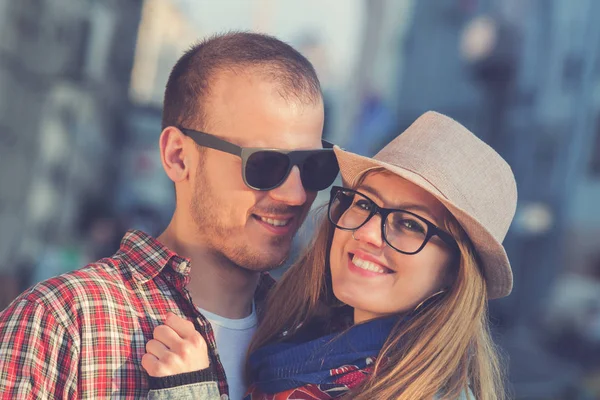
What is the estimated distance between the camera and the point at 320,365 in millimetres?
2471

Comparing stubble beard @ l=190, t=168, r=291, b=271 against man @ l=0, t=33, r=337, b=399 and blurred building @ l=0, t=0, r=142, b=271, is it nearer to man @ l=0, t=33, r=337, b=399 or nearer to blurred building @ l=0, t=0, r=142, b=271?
man @ l=0, t=33, r=337, b=399

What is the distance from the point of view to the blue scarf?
2.45 m

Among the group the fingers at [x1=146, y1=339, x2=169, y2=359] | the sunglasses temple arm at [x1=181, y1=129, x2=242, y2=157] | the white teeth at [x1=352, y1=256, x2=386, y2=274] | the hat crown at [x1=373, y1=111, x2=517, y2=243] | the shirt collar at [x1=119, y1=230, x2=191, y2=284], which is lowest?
the fingers at [x1=146, y1=339, x2=169, y2=359]

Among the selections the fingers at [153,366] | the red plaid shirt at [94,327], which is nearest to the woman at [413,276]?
the red plaid shirt at [94,327]

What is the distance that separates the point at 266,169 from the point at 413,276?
0.60 meters

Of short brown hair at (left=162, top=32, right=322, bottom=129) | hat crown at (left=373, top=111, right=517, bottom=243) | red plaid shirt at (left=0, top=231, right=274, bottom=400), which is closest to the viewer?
red plaid shirt at (left=0, top=231, right=274, bottom=400)

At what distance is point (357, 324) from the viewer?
254cm

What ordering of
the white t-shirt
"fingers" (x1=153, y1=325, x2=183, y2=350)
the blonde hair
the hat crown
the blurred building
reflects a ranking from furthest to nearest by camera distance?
the blurred building → the white t-shirt → the hat crown → the blonde hair → "fingers" (x1=153, y1=325, x2=183, y2=350)

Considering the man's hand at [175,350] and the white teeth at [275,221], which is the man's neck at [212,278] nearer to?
the white teeth at [275,221]

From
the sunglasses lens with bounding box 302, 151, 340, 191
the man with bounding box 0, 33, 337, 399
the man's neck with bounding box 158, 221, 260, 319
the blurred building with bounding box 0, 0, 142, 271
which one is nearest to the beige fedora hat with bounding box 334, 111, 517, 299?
the sunglasses lens with bounding box 302, 151, 340, 191

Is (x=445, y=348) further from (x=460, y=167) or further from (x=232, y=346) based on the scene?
(x=232, y=346)

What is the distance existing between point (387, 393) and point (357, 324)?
32 cm

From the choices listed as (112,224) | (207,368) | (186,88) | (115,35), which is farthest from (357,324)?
(115,35)

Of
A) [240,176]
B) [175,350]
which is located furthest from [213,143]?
[175,350]
